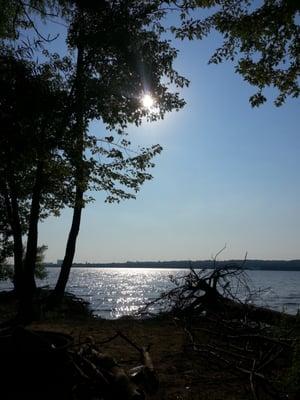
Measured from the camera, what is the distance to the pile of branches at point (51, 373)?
18.3 feet

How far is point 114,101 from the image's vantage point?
54.0 ft

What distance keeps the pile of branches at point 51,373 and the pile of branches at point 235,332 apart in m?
2.26

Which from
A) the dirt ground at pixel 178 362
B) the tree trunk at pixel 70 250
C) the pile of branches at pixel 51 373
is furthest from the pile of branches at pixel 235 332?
the tree trunk at pixel 70 250

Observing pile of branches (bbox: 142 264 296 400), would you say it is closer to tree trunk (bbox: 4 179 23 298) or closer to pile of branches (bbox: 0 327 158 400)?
pile of branches (bbox: 0 327 158 400)

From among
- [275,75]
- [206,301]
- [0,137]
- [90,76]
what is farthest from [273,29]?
[206,301]

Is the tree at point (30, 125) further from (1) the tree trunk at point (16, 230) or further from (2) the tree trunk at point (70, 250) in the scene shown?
(2) the tree trunk at point (70, 250)

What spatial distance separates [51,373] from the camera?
5.75 m

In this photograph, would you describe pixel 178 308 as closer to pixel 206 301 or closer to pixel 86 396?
pixel 206 301

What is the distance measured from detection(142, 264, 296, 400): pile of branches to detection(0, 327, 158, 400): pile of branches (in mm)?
2258

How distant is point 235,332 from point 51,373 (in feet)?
22.8

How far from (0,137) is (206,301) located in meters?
9.22

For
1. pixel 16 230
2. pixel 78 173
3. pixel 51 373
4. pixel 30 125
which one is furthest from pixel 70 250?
pixel 51 373

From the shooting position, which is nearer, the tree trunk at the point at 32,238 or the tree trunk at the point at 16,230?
the tree trunk at the point at 32,238

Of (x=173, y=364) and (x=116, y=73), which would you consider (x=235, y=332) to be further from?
(x=116, y=73)
